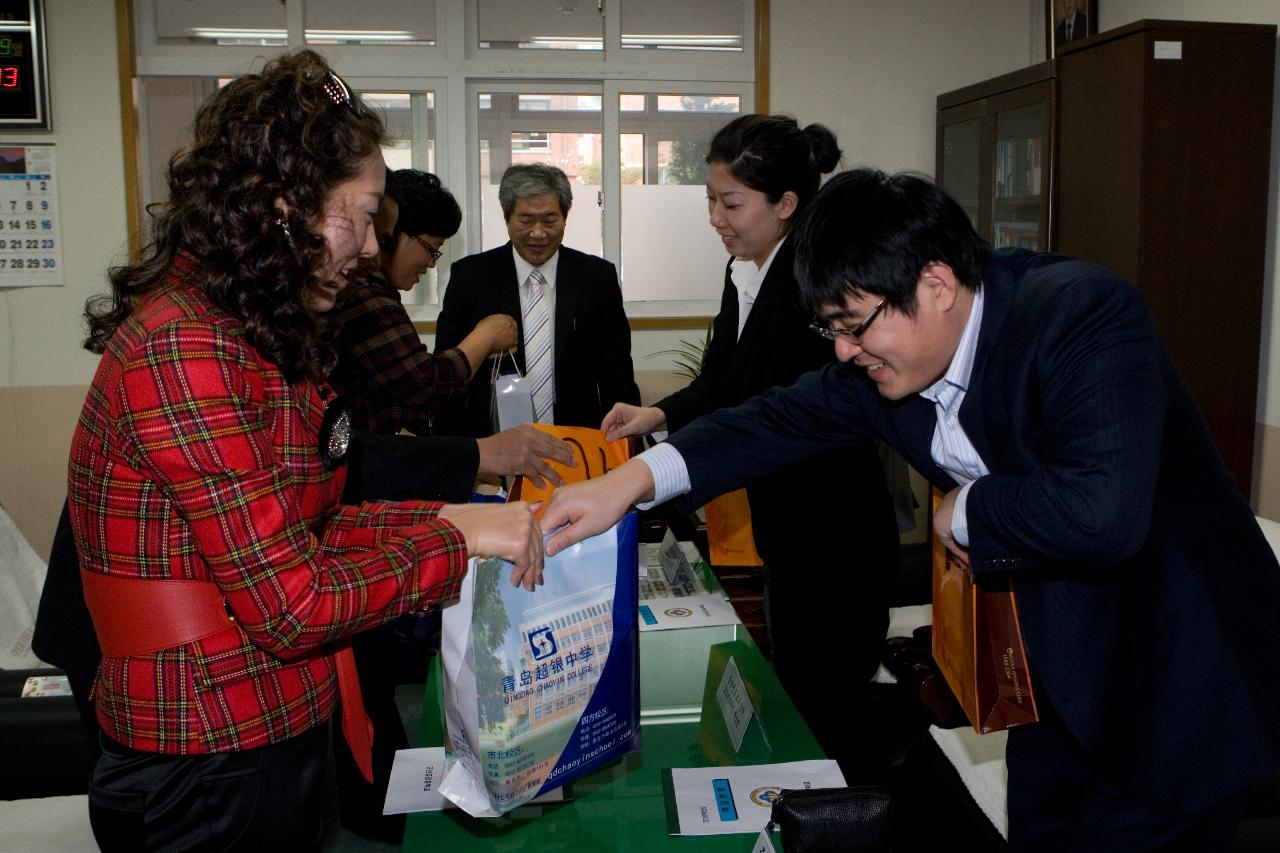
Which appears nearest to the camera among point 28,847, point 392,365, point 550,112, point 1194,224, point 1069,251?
point 28,847

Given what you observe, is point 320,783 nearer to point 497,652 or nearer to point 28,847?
Answer: point 497,652

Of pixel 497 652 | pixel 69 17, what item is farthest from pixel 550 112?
pixel 497 652

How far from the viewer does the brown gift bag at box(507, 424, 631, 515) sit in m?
1.89

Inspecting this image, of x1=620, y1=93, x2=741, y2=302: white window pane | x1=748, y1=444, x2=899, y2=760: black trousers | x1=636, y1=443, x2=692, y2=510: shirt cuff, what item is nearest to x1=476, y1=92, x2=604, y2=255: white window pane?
x1=620, y1=93, x2=741, y2=302: white window pane

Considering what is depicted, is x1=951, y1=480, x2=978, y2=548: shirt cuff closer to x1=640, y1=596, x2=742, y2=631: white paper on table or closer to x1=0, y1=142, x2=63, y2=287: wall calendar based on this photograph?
x1=640, y1=596, x2=742, y2=631: white paper on table

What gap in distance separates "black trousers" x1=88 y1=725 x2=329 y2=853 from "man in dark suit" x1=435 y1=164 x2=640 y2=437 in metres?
2.35

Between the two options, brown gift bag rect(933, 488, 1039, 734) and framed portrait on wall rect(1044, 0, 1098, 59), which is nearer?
brown gift bag rect(933, 488, 1039, 734)

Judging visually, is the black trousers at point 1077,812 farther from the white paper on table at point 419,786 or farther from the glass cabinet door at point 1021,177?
the glass cabinet door at point 1021,177

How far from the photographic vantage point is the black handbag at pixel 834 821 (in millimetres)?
1180

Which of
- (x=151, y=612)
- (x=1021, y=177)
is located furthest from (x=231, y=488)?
(x=1021, y=177)

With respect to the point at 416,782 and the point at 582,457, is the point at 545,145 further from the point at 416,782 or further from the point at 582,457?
the point at 416,782

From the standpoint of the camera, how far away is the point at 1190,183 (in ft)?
11.5

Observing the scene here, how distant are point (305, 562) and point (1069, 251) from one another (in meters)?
3.49

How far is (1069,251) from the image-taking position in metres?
3.89
